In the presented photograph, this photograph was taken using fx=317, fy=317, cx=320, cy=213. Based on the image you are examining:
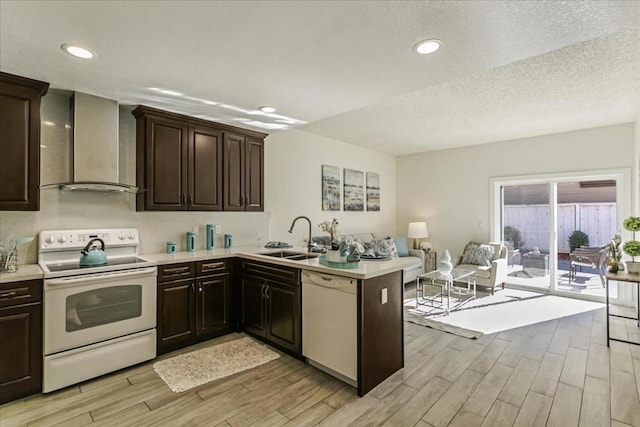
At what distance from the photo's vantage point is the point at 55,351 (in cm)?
242

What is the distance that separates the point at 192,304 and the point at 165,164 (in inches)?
58.6

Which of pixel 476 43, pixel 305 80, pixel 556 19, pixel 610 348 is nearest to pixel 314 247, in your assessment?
pixel 305 80

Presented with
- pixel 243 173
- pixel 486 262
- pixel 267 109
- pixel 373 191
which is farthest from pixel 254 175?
pixel 486 262

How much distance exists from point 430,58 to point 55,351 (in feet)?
11.6

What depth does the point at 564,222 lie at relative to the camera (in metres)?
5.27

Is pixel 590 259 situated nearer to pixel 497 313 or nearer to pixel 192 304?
pixel 497 313

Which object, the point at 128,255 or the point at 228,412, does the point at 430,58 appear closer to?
the point at 228,412

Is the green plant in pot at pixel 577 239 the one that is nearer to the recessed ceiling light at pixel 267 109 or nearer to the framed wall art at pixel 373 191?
the framed wall art at pixel 373 191

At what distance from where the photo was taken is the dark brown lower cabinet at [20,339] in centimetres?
225

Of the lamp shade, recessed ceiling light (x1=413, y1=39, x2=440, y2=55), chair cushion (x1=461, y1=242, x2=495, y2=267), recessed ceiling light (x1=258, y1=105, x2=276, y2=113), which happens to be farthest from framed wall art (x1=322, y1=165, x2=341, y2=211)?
recessed ceiling light (x1=413, y1=39, x2=440, y2=55)

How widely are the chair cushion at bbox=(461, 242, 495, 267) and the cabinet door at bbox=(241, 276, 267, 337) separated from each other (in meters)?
3.96

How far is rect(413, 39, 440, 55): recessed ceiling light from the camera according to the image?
2025 mm

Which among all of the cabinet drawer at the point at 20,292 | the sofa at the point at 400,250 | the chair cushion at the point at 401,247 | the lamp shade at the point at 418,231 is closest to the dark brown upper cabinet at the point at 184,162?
the cabinet drawer at the point at 20,292

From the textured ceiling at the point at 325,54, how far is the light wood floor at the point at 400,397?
2465 mm
